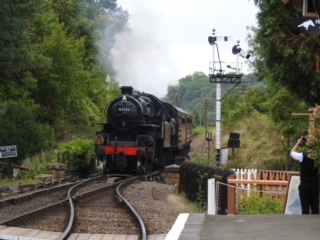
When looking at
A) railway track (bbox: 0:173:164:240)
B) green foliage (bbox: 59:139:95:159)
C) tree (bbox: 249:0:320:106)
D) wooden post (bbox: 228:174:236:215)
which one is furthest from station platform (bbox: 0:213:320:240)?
green foliage (bbox: 59:139:95:159)

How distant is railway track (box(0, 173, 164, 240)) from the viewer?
1247 centimetres

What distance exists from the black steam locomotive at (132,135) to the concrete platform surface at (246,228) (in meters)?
17.5

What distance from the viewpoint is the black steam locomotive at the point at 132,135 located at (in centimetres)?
2758

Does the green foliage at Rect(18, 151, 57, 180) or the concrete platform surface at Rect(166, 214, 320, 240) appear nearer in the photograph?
the concrete platform surface at Rect(166, 214, 320, 240)

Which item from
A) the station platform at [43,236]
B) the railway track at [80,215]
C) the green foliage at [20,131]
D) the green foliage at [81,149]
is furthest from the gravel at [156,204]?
the green foliage at [20,131]

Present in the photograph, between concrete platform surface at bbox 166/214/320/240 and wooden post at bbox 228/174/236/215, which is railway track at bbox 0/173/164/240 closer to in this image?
wooden post at bbox 228/174/236/215

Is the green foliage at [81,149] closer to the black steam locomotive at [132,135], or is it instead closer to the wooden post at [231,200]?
the black steam locomotive at [132,135]

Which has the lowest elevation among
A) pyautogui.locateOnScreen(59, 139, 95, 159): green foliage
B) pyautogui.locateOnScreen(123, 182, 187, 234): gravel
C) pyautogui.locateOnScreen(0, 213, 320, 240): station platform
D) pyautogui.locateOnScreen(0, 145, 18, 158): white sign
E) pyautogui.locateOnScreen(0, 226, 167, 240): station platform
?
pyautogui.locateOnScreen(0, 226, 167, 240): station platform

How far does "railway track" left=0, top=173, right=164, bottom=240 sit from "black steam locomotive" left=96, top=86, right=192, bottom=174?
7.85m

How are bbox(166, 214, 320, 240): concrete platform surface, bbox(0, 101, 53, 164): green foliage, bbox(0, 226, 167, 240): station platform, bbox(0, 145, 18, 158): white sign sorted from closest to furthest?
1. bbox(166, 214, 320, 240): concrete platform surface
2. bbox(0, 226, 167, 240): station platform
3. bbox(0, 145, 18, 158): white sign
4. bbox(0, 101, 53, 164): green foliage

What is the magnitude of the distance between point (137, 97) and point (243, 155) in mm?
5658

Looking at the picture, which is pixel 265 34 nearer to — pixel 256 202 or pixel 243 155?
pixel 256 202

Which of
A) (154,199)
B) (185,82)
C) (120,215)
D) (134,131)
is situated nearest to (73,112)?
(134,131)

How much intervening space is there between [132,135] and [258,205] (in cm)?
1556
